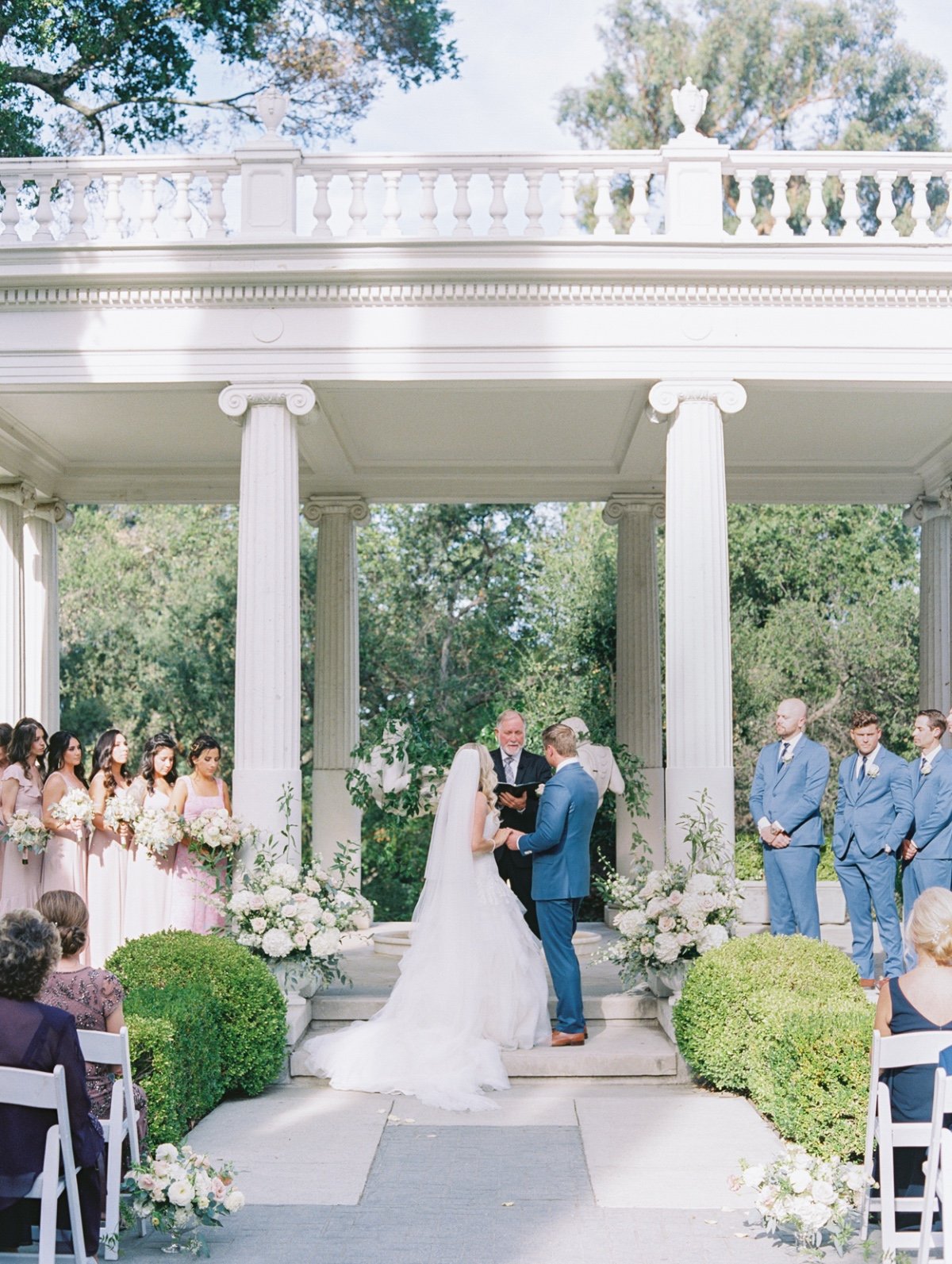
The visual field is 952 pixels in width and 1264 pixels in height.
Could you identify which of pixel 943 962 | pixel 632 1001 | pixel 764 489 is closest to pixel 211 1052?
pixel 632 1001

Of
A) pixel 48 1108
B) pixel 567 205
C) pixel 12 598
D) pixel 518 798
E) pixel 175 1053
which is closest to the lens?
pixel 48 1108

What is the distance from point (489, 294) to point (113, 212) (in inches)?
117

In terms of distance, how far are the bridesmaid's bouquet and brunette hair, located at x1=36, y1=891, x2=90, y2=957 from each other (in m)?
4.53

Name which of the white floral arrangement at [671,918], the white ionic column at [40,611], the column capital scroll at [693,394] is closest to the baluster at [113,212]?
the column capital scroll at [693,394]

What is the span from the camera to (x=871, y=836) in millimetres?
10453

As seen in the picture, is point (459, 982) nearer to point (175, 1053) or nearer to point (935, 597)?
point (175, 1053)

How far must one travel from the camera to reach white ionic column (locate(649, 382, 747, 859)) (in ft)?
34.9

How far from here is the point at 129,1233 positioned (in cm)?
593

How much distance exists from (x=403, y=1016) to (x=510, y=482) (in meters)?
7.32

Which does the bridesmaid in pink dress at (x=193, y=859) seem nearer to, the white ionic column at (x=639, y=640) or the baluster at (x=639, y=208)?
the baluster at (x=639, y=208)

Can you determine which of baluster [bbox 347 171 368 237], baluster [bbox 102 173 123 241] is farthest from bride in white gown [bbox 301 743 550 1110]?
baluster [bbox 102 173 123 241]

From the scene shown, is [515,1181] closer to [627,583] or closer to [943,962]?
[943,962]

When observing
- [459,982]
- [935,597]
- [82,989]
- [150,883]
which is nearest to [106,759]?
[150,883]

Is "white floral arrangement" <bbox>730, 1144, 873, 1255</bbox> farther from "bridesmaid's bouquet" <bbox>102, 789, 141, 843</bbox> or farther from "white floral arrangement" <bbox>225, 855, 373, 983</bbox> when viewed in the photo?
"bridesmaid's bouquet" <bbox>102, 789, 141, 843</bbox>
